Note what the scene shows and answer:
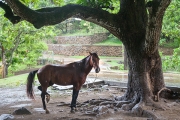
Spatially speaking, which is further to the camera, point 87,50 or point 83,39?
point 83,39

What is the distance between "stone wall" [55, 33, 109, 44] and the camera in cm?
→ 3538

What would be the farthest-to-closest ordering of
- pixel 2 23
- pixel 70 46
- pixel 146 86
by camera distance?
pixel 70 46 < pixel 2 23 < pixel 146 86

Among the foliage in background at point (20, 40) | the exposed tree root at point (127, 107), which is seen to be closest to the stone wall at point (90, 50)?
the foliage in background at point (20, 40)

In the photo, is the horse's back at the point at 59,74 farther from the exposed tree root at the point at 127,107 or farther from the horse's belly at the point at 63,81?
the exposed tree root at the point at 127,107

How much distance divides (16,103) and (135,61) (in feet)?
15.2

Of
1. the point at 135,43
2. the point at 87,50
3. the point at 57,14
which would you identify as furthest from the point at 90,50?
the point at 57,14

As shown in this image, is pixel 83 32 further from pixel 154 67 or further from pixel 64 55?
pixel 154 67

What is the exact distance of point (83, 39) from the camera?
1406 inches

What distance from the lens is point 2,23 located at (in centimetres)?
1513

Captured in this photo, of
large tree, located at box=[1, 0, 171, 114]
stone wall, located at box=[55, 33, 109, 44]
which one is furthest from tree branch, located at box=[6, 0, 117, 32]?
stone wall, located at box=[55, 33, 109, 44]

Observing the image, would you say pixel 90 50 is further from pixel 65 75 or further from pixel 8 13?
pixel 8 13

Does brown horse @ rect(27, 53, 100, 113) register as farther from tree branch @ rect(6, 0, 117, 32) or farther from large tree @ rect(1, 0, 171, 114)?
large tree @ rect(1, 0, 171, 114)

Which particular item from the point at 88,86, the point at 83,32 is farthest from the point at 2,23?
the point at 83,32

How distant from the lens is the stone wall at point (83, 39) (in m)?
35.4
